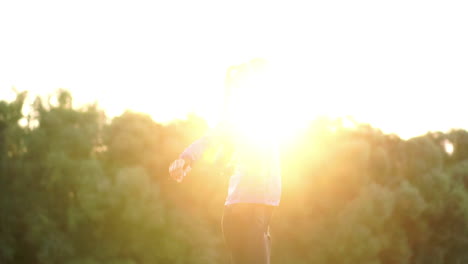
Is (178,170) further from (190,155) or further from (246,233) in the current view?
(246,233)

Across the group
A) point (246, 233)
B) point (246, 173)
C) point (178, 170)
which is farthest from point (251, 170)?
point (178, 170)

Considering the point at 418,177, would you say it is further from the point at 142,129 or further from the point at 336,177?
the point at 142,129

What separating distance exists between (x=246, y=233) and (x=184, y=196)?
114 ft

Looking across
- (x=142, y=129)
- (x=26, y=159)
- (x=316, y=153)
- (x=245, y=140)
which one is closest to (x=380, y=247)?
(x=316, y=153)

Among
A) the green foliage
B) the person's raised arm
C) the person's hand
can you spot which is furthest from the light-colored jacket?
the green foliage

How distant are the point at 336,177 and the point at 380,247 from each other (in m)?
5.26

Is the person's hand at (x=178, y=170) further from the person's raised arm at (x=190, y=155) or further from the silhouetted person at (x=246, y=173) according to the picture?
the silhouetted person at (x=246, y=173)

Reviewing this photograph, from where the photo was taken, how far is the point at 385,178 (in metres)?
38.2

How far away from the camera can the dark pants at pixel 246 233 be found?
117 inches

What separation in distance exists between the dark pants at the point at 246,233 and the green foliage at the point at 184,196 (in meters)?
30.5

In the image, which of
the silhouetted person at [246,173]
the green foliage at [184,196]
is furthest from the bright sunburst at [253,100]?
the green foliage at [184,196]

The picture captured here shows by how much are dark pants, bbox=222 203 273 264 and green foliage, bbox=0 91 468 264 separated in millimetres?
30497

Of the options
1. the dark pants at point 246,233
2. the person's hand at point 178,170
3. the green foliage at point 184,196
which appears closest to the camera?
the person's hand at point 178,170

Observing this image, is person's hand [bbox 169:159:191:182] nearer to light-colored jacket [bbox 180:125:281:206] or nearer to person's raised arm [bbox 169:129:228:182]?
person's raised arm [bbox 169:129:228:182]
